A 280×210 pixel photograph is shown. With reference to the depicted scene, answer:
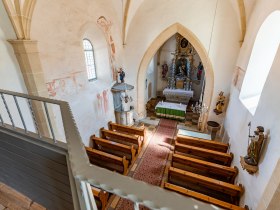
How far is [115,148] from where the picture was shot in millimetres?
5367

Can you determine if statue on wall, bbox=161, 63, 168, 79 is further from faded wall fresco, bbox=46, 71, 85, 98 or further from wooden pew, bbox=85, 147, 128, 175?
wooden pew, bbox=85, 147, 128, 175

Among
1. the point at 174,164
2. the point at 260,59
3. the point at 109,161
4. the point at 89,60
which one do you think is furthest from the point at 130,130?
the point at 260,59

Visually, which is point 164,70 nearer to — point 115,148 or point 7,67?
point 115,148

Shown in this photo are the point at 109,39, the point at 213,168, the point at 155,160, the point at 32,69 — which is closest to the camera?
the point at 32,69

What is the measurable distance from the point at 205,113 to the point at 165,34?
4383mm

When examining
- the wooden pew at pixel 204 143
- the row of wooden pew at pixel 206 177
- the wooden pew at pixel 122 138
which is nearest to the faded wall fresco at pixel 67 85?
the wooden pew at pixel 122 138

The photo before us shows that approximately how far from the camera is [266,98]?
332cm

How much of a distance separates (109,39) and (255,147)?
6169mm

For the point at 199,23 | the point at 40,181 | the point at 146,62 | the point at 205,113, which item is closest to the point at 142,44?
the point at 146,62

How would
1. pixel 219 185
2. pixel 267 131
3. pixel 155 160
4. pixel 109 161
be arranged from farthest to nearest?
pixel 155 160 < pixel 109 161 < pixel 219 185 < pixel 267 131

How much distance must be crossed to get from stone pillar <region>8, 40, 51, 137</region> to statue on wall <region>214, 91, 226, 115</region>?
6.86 m

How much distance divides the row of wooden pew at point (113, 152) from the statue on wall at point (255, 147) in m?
3.12

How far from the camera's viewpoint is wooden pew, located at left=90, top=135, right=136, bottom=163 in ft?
17.1

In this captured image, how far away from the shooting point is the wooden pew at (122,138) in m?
5.83
